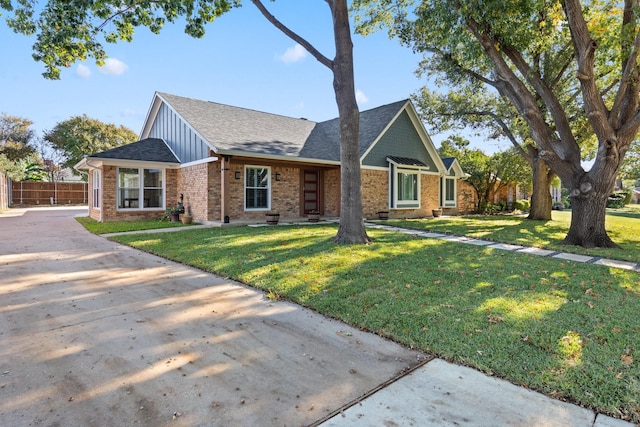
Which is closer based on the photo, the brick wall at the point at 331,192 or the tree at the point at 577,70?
the tree at the point at 577,70

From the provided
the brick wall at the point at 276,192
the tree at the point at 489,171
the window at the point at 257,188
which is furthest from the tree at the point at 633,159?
the window at the point at 257,188

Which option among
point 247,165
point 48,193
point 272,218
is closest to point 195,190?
point 247,165

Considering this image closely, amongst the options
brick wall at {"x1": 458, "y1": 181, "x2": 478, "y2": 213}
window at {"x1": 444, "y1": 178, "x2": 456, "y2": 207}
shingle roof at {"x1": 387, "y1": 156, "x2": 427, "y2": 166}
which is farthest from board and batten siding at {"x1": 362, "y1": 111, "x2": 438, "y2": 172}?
brick wall at {"x1": 458, "y1": 181, "x2": 478, "y2": 213}

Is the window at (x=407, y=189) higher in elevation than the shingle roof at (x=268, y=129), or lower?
lower

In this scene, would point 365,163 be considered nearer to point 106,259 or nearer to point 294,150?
point 294,150

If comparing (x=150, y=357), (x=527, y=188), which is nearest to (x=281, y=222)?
(x=150, y=357)

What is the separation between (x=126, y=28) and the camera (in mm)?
9102

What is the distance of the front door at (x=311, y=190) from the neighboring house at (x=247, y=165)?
0.15ft

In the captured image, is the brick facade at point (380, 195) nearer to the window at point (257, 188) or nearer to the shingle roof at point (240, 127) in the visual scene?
the shingle roof at point (240, 127)

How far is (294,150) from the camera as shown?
13758mm

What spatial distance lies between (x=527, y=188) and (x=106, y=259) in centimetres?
2721

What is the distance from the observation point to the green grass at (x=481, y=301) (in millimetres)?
2627

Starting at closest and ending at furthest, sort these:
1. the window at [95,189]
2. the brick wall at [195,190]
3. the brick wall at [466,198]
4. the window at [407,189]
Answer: the brick wall at [195,190]
the window at [95,189]
the window at [407,189]
the brick wall at [466,198]

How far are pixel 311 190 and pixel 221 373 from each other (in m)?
13.1
